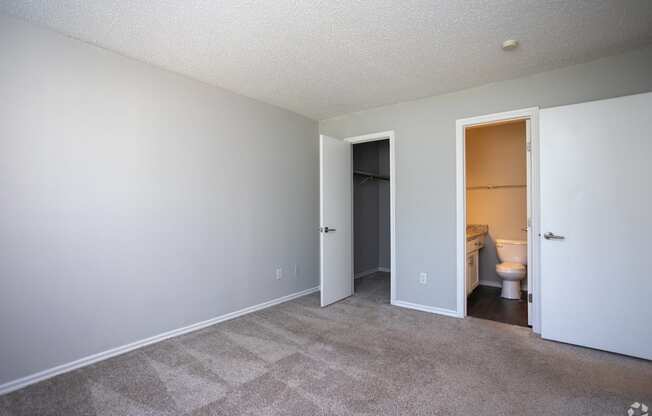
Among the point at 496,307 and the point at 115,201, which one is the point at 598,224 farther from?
the point at 115,201

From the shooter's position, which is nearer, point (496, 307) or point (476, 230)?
point (496, 307)

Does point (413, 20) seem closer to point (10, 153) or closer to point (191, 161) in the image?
point (191, 161)

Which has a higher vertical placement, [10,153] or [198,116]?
[198,116]

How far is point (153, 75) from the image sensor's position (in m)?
2.75

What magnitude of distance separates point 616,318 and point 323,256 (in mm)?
2585

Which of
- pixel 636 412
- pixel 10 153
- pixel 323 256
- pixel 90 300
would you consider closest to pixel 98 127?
pixel 10 153

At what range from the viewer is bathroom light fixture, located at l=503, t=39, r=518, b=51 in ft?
7.74

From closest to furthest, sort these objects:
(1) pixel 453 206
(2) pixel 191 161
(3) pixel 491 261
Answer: (2) pixel 191 161 < (1) pixel 453 206 < (3) pixel 491 261

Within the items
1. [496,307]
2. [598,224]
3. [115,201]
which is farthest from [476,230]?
[115,201]

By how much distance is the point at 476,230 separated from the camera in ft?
14.3

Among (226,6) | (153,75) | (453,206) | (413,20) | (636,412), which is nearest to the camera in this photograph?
(636,412)

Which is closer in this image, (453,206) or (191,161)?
(191,161)

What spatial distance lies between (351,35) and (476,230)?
10.4 ft

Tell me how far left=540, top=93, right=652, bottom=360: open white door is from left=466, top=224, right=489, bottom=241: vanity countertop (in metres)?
1.24
